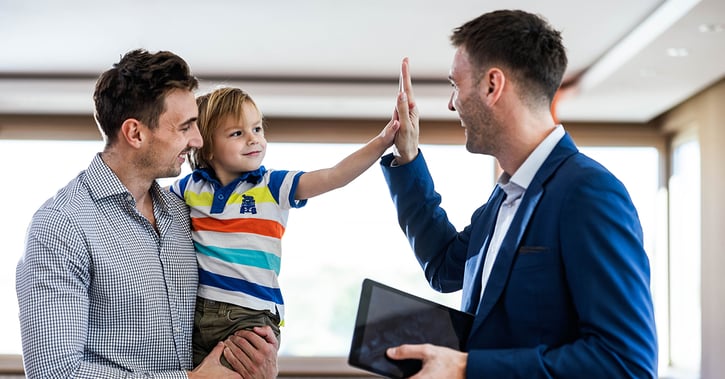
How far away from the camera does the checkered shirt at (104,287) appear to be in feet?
5.64

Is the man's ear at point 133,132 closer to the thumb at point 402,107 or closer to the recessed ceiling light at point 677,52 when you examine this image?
the thumb at point 402,107

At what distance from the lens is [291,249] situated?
6.93m

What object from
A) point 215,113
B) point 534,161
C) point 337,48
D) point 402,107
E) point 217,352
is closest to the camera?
point 534,161

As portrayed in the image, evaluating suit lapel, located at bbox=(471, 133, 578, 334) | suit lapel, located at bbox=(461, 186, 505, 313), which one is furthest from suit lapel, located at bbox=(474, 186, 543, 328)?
suit lapel, located at bbox=(461, 186, 505, 313)

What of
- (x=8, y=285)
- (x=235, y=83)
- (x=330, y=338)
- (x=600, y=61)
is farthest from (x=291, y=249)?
(x=600, y=61)

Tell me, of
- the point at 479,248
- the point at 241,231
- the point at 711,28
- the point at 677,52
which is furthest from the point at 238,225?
the point at 677,52

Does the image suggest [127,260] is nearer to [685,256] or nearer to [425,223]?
[425,223]

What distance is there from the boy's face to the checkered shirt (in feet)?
0.81

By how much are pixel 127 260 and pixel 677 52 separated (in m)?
3.69

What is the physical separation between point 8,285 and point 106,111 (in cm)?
561

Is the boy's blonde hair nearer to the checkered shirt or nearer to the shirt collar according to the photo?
the checkered shirt

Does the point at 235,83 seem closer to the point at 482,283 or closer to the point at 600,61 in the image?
the point at 600,61

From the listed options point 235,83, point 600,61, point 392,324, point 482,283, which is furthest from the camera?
point 235,83

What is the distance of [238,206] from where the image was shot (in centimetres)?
212
